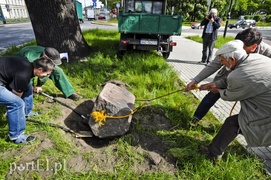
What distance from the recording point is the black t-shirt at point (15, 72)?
2.16 m

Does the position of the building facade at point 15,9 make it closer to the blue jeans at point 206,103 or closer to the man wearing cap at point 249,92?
the blue jeans at point 206,103

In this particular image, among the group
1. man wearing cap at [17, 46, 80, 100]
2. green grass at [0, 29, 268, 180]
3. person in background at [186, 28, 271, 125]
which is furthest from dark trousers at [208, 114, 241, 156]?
man wearing cap at [17, 46, 80, 100]

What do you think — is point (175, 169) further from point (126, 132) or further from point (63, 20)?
point (63, 20)

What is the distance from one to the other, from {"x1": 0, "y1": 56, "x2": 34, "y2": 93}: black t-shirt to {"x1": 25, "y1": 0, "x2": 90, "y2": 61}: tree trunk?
12.5ft

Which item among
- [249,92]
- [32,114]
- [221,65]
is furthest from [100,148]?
[221,65]

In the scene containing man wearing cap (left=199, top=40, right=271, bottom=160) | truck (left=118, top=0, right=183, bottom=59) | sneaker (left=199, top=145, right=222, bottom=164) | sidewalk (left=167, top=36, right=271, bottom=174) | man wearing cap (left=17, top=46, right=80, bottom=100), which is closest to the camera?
man wearing cap (left=199, top=40, right=271, bottom=160)

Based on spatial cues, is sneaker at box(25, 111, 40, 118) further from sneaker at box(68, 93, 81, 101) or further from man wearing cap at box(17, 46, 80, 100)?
sneaker at box(68, 93, 81, 101)

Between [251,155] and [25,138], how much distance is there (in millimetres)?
2858

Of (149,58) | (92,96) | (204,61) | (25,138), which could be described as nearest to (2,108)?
(25,138)

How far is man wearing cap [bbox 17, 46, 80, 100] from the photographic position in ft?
9.03

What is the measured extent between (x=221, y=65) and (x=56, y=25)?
15.8 ft

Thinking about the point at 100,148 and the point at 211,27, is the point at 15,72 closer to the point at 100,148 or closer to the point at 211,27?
the point at 100,148

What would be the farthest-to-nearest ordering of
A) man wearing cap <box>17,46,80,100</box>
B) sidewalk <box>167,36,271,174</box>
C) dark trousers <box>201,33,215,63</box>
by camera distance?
dark trousers <box>201,33,215,63</box>, man wearing cap <box>17,46,80,100</box>, sidewalk <box>167,36,271,174</box>

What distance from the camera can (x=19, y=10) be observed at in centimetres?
5597
